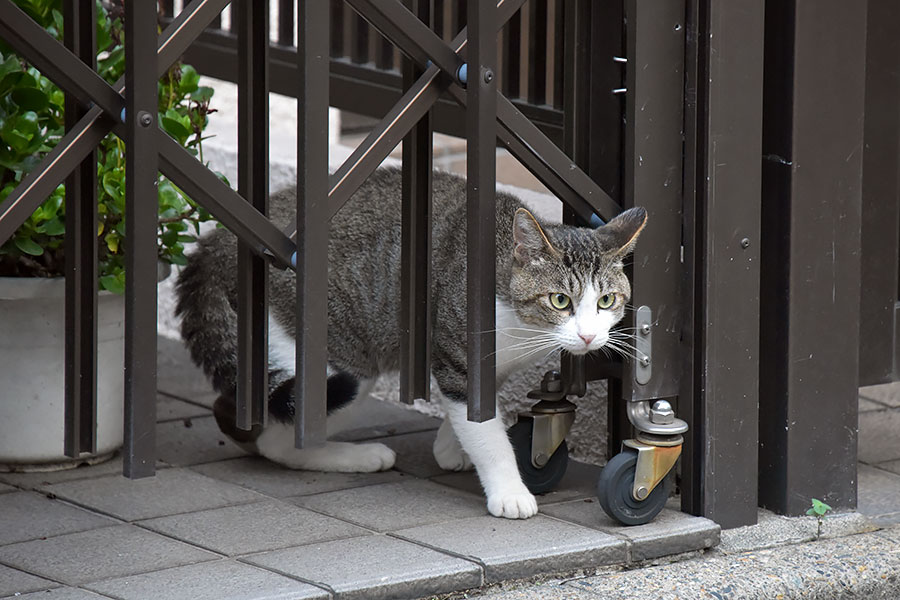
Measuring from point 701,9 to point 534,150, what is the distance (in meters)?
0.50

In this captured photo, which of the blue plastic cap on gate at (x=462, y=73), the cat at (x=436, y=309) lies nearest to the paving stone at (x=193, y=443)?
the cat at (x=436, y=309)

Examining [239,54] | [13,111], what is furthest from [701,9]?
[13,111]

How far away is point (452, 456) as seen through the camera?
3.30 meters

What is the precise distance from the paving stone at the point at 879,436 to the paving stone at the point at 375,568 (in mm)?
1561

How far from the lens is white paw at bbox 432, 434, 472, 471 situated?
3293 mm

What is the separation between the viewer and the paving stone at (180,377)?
4.03 metres

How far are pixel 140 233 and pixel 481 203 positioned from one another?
0.67 m

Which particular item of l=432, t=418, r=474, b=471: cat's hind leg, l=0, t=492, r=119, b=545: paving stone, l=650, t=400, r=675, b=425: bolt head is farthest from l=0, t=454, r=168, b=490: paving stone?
l=650, t=400, r=675, b=425: bolt head

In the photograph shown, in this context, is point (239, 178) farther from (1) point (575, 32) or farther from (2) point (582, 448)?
(2) point (582, 448)

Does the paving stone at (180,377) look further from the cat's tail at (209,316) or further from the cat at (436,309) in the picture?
the cat at (436,309)

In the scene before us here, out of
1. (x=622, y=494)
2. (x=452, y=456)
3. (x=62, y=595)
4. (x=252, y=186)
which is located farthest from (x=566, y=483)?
(x=62, y=595)

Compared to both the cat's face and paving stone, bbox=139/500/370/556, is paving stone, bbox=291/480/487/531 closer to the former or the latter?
paving stone, bbox=139/500/370/556

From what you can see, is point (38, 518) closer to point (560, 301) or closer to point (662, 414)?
point (560, 301)

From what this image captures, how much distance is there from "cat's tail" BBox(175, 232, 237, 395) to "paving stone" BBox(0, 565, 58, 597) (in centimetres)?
79
